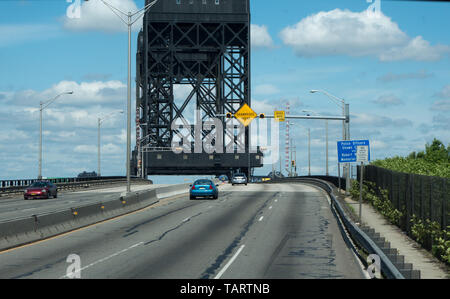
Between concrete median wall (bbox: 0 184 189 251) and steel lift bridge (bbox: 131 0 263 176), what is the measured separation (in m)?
80.0

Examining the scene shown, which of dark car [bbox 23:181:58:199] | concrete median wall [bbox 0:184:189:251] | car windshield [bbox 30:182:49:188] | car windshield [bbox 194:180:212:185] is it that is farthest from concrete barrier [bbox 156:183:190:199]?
concrete median wall [bbox 0:184:189:251]

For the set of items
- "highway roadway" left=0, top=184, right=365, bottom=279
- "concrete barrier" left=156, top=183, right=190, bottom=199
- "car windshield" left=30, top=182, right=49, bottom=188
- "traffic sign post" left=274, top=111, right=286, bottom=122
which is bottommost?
"highway roadway" left=0, top=184, right=365, bottom=279

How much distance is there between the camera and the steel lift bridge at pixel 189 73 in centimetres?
11994

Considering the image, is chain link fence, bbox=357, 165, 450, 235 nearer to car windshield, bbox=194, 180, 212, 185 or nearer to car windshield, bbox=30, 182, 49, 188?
car windshield, bbox=194, 180, 212, 185

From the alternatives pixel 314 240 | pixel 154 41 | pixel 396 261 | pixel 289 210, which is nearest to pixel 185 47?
pixel 154 41

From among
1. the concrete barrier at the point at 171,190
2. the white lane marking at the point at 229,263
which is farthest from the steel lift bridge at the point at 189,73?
the white lane marking at the point at 229,263

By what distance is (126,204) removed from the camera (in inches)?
1395

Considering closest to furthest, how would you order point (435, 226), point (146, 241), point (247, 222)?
1. point (435, 226)
2. point (146, 241)
3. point (247, 222)

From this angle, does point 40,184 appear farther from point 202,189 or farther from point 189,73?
point 189,73

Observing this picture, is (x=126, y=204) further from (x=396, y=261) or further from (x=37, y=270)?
(x=396, y=261)

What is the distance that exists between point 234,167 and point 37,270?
107617 mm

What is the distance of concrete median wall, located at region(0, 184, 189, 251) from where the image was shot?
811 inches

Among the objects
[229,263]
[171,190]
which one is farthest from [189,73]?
[229,263]

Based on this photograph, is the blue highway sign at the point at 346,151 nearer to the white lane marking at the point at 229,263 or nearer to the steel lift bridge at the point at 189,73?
the white lane marking at the point at 229,263
